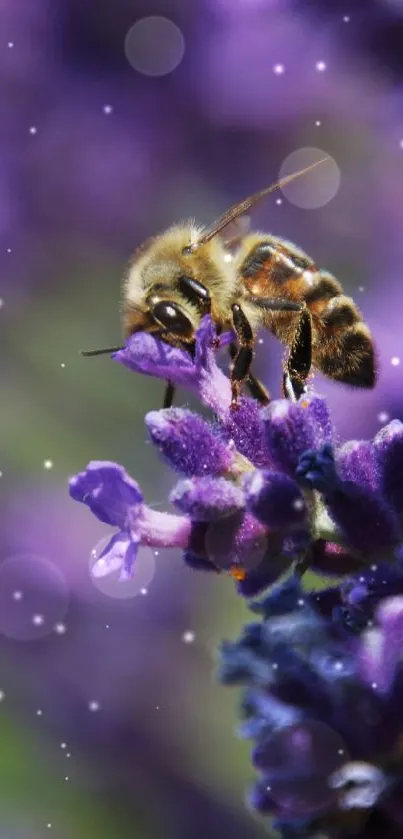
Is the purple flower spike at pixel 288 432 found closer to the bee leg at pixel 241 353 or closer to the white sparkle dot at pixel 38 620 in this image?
the bee leg at pixel 241 353

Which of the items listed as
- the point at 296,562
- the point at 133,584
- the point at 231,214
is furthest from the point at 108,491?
the point at 133,584

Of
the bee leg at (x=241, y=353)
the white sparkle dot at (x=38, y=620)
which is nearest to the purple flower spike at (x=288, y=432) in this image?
the bee leg at (x=241, y=353)

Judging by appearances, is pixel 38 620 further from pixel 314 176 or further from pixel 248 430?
pixel 248 430

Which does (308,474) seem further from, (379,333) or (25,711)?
(25,711)

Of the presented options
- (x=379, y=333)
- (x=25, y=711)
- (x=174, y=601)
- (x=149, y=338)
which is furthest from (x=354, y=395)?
(x=25, y=711)

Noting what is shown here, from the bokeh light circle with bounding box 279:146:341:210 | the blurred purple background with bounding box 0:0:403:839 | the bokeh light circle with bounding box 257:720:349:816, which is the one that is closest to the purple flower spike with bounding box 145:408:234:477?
the bokeh light circle with bounding box 257:720:349:816
